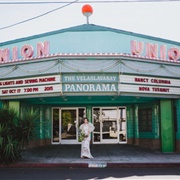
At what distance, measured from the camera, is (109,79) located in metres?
12.8

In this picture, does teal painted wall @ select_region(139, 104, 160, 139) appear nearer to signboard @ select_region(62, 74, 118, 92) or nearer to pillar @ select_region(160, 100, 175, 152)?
pillar @ select_region(160, 100, 175, 152)

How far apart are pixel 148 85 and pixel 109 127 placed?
20.6 ft

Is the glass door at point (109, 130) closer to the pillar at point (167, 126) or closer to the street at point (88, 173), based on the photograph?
the pillar at point (167, 126)

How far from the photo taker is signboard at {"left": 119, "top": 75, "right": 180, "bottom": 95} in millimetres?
13031

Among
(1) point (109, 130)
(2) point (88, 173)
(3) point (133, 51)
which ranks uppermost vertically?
(3) point (133, 51)

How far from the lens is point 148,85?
44.7 ft

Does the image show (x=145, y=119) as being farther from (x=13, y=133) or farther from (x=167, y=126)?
(x=13, y=133)

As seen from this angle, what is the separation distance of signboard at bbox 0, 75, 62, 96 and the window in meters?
6.99

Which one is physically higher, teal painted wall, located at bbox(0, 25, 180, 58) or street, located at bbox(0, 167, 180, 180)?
teal painted wall, located at bbox(0, 25, 180, 58)

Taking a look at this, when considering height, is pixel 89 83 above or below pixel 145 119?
above

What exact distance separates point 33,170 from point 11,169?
990 millimetres

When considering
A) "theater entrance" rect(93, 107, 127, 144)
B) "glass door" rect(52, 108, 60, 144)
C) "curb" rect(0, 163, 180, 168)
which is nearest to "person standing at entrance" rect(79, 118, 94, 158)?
"curb" rect(0, 163, 180, 168)

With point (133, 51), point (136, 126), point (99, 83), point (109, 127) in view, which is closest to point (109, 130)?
point (109, 127)

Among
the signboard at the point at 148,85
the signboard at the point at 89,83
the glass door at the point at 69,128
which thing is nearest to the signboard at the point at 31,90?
the signboard at the point at 89,83
